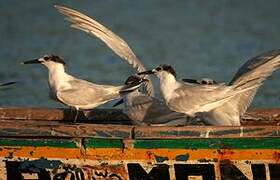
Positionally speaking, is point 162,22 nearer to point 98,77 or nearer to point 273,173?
point 98,77

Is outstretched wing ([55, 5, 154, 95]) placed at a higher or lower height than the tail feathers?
higher

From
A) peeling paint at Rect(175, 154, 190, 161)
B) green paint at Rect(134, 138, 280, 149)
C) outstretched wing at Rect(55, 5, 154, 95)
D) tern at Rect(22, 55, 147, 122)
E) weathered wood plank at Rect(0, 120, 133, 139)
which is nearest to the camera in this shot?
green paint at Rect(134, 138, 280, 149)

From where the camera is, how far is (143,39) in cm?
2081

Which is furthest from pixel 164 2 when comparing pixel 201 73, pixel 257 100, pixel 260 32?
pixel 257 100

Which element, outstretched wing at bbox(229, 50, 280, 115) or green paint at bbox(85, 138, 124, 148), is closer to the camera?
green paint at bbox(85, 138, 124, 148)

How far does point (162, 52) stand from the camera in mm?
19359

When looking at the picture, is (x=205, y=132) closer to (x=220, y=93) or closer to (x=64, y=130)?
(x=220, y=93)

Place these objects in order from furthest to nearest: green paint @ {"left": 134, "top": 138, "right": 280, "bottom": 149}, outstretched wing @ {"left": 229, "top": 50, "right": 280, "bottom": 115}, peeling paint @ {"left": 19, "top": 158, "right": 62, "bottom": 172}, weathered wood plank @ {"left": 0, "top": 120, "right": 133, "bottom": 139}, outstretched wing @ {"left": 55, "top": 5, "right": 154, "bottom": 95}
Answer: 1. outstretched wing @ {"left": 55, "top": 5, "right": 154, "bottom": 95}
2. outstretched wing @ {"left": 229, "top": 50, "right": 280, "bottom": 115}
3. peeling paint @ {"left": 19, "top": 158, "right": 62, "bottom": 172}
4. weathered wood plank @ {"left": 0, "top": 120, "right": 133, "bottom": 139}
5. green paint @ {"left": 134, "top": 138, "right": 280, "bottom": 149}

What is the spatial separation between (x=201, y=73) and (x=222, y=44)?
334 cm

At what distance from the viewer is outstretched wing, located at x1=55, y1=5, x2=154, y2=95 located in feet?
34.1

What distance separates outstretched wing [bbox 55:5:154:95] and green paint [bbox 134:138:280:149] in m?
2.53

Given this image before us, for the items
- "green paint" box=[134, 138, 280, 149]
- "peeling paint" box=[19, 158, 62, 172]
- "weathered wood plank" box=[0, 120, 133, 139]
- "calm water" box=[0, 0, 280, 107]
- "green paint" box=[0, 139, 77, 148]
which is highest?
"calm water" box=[0, 0, 280, 107]

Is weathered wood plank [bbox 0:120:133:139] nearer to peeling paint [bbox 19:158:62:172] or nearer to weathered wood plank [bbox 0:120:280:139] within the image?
weathered wood plank [bbox 0:120:280:139]

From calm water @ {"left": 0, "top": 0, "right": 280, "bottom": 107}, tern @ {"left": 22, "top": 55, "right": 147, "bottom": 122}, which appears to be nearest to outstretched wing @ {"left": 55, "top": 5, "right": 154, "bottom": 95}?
tern @ {"left": 22, "top": 55, "right": 147, "bottom": 122}
